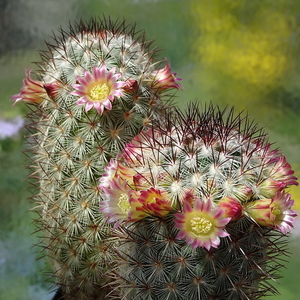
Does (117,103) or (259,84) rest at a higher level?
(259,84)

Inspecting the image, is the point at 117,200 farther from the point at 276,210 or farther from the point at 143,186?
the point at 276,210

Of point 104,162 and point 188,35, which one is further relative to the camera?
point 188,35

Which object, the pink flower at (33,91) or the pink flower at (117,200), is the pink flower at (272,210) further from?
the pink flower at (33,91)

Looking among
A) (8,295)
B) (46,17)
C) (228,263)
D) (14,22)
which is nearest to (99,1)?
(46,17)

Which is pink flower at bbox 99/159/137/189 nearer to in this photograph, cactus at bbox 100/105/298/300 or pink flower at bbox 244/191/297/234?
cactus at bbox 100/105/298/300

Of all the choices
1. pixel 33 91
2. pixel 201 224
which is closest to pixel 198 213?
pixel 201 224

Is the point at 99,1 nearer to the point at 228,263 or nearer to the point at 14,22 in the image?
the point at 14,22
